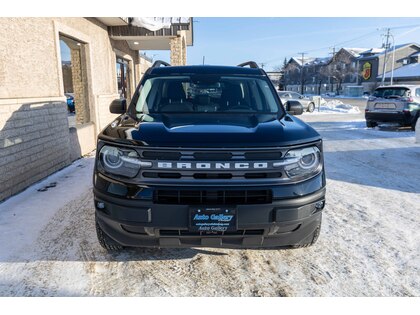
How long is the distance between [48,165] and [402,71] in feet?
209

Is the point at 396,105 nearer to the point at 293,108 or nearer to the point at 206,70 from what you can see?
the point at 293,108

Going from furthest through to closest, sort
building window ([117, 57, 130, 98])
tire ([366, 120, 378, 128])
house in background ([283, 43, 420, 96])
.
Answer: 1. house in background ([283, 43, 420, 96])
2. building window ([117, 57, 130, 98])
3. tire ([366, 120, 378, 128])

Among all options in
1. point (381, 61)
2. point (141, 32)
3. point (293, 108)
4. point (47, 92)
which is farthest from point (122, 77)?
point (381, 61)

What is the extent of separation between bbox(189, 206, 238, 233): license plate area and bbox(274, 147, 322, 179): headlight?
523 mm

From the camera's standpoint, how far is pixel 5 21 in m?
4.91

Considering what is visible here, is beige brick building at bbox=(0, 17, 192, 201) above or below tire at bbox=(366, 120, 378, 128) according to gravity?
above

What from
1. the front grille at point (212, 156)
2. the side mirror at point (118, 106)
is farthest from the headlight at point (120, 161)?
the side mirror at point (118, 106)

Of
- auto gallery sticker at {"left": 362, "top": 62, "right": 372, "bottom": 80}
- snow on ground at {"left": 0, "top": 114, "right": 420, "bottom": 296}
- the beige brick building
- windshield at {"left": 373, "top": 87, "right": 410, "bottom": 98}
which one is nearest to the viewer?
snow on ground at {"left": 0, "top": 114, "right": 420, "bottom": 296}

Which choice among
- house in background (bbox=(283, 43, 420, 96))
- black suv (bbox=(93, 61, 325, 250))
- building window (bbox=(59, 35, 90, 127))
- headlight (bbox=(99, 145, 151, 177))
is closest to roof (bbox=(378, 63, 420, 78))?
house in background (bbox=(283, 43, 420, 96))

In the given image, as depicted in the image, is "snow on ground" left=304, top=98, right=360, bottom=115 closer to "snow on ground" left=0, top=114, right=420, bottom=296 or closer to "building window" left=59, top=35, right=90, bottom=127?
"building window" left=59, top=35, right=90, bottom=127

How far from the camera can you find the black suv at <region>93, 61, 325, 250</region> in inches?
92.5

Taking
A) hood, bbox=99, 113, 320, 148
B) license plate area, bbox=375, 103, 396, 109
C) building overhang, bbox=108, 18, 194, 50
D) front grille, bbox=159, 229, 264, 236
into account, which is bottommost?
front grille, bbox=159, 229, 264, 236
